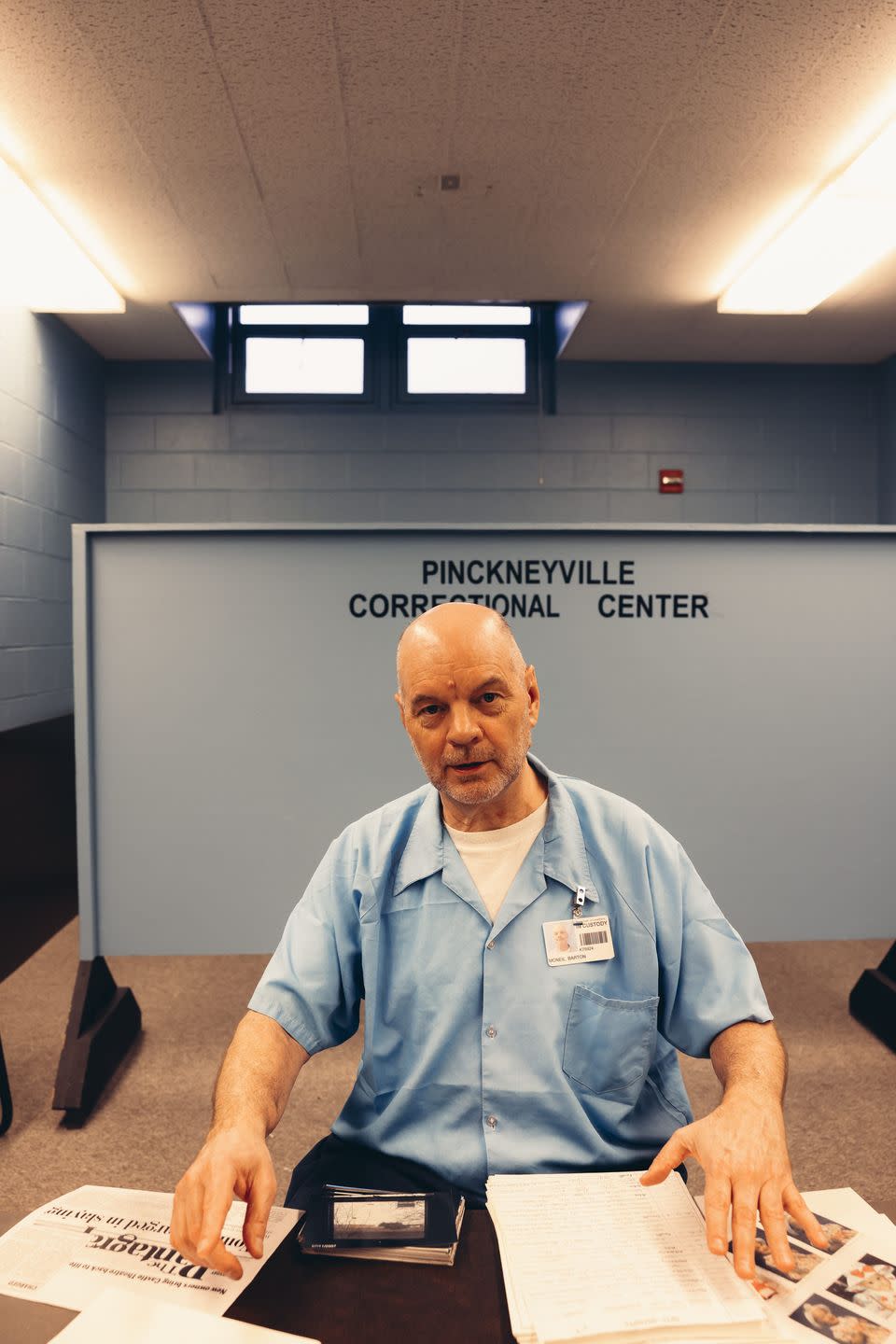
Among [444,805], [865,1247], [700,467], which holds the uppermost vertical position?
[700,467]

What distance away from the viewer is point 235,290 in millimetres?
3527

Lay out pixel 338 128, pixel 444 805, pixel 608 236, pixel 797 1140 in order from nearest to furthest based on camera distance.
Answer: pixel 444 805
pixel 797 1140
pixel 338 128
pixel 608 236

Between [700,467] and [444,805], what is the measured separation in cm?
371

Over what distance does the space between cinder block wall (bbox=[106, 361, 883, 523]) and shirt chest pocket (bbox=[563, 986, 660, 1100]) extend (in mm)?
3525

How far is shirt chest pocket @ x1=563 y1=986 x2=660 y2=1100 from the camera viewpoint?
1002 mm

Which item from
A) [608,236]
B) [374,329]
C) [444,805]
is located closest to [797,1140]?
[444,805]

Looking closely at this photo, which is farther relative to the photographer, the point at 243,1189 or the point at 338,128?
the point at 338,128

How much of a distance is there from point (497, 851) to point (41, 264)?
9.92 feet

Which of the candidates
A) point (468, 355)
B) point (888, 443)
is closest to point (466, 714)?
point (468, 355)

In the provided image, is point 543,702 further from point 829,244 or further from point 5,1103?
point 829,244

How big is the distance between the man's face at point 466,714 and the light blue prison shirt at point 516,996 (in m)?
0.09

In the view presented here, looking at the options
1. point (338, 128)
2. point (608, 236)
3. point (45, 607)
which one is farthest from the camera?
point (45, 607)

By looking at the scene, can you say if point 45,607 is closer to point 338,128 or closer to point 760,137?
point 338,128

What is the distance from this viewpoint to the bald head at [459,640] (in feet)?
3.59
